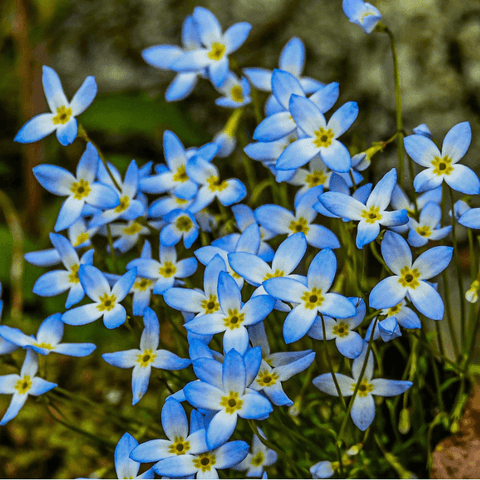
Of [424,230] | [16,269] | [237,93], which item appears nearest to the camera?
[424,230]

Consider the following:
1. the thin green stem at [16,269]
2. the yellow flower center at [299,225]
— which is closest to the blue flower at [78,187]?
the yellow flower center at [299,225]

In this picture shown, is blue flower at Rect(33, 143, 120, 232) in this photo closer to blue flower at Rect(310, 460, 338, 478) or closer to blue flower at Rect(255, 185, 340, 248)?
blue flower at Rect(255, 185, 340, 248)

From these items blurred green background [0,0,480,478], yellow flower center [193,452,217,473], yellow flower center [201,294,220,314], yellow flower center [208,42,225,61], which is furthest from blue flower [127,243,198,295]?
blurred green background [0,0,480,478]

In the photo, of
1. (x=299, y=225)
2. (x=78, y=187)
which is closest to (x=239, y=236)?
(x=299, y=225)

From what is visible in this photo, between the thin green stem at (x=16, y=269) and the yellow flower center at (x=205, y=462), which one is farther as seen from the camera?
the thin green stem at (x=16, y=269)

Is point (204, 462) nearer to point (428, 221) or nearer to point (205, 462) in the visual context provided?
point (205, 462)

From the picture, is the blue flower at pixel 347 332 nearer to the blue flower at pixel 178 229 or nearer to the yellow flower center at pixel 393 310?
the yellow flower center at pixel 393 310

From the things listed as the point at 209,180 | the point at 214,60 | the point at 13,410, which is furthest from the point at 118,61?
the point at 13,410
